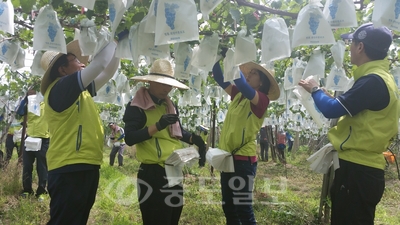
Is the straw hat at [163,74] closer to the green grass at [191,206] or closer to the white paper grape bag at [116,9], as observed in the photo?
the white paper grape bag at [116,9]

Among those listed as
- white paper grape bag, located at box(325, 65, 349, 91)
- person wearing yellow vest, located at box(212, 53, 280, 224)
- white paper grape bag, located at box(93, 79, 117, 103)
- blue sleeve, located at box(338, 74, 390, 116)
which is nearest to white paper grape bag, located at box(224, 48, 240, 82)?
person wearing yellow vest, located at box(212, 53, 280, 224)

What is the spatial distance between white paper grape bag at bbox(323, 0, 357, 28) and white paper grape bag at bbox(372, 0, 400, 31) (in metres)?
0.17

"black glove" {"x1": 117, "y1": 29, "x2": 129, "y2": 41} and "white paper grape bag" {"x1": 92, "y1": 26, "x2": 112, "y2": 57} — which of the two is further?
→ "black glove" {"x1": 117, "y1": 29, "x2": 129, "y2": 41}

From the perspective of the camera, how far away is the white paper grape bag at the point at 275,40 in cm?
183

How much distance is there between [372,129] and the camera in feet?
5.66

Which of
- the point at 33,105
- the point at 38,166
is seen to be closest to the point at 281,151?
the point at 38,166

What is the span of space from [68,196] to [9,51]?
160 centimetres

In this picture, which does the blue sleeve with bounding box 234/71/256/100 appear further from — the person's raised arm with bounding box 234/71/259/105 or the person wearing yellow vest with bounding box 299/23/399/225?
the person wearing yellow vest with bounding box 299/23/399/225

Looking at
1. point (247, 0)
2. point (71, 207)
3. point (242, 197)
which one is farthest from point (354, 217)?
point (71, 207)

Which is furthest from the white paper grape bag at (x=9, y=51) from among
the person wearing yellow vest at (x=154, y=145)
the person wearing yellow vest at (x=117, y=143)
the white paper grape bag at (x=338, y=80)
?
the person wearing yellow vest at (x=117, y=143)

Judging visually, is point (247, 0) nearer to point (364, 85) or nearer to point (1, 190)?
point (364, 85)

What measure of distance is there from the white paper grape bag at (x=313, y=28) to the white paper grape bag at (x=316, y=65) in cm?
93

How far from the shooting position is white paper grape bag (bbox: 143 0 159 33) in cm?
161

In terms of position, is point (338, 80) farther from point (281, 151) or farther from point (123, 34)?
point (281, 151)
